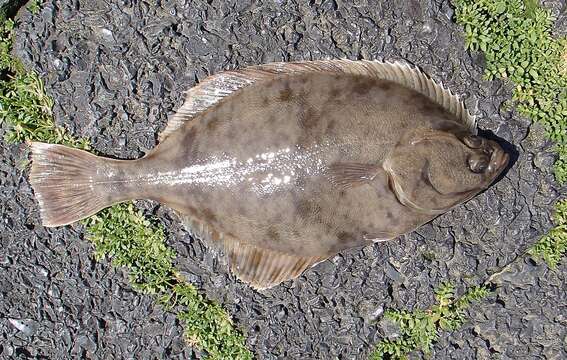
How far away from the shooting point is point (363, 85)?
3098 mm

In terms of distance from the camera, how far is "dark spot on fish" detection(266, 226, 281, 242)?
308 centimetres

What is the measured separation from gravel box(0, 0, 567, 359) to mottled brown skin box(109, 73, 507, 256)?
324mm

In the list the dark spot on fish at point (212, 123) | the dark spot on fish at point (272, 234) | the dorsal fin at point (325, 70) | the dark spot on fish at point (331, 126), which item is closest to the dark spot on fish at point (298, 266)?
the dark spot on fish at point (272, 234)

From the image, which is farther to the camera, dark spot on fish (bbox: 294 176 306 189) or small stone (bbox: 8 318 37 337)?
small stone (bbox: 8 318 37 337)

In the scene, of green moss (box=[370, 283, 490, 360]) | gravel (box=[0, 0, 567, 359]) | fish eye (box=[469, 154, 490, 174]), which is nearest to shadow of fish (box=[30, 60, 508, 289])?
fish eye (box=[469, 154, 490, 174])

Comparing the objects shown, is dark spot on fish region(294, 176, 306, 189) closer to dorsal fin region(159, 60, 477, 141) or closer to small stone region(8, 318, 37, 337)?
dorsal fin region(159, 60, 477, 141)

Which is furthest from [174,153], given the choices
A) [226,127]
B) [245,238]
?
[245,238]

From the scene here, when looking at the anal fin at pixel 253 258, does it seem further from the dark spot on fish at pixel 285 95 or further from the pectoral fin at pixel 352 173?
the dark spot on fish at pixel 285 95

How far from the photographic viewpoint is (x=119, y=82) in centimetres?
340

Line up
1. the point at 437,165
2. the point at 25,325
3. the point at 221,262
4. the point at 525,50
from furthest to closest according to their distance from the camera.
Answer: the point at 25,325 < the point at 221,262 < the point at 525,50 < the point at 437,165

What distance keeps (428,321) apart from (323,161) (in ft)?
3.92

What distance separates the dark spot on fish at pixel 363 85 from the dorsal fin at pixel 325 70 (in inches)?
1.4

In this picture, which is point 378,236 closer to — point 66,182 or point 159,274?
point 159,274

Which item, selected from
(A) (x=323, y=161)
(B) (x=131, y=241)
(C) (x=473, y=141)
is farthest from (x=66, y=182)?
(C) (x=473, y=141)
